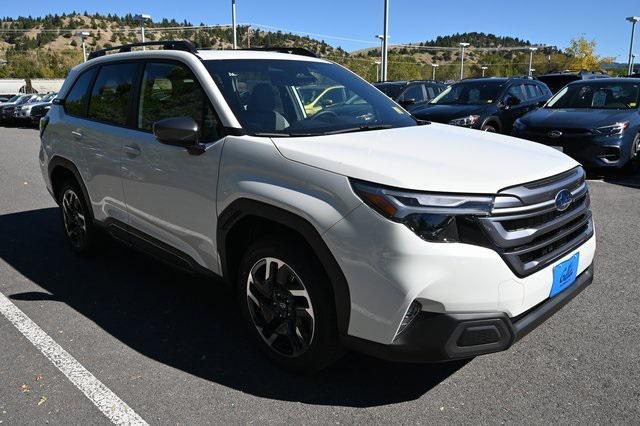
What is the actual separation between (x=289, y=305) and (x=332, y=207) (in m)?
0.70

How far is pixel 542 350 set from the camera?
10.8ft

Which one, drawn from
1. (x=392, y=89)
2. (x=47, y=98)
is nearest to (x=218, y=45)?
(x=47, y=98)

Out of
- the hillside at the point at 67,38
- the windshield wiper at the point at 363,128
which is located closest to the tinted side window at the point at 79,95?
the windshield wiper at the point at 363,128

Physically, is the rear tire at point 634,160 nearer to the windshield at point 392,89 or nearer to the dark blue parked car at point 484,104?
the dark blue parked car at point 484,104

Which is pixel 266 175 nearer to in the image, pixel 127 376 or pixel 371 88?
pixel 127 376

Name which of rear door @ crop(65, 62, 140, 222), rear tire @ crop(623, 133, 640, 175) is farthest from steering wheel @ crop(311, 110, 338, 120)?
rear tire @ crop(623, 133, 640, 175)

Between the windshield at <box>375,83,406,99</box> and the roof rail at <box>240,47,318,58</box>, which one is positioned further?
the windshield at <box>375,83,406,99</box>

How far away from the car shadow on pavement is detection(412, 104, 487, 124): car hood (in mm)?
6399

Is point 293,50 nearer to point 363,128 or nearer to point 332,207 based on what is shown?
point 363,128

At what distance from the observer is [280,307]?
3039 millimetres

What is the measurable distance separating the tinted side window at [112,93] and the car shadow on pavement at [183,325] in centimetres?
135

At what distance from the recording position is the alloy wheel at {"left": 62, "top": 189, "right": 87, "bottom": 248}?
494cm

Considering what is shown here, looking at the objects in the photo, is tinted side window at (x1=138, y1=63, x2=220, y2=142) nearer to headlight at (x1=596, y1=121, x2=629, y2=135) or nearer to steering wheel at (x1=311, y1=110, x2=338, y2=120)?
steering wheel at (x1=311, y1=110, x2=338, y2=120)

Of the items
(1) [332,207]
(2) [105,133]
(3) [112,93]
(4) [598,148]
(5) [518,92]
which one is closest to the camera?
(1) [332,207]
